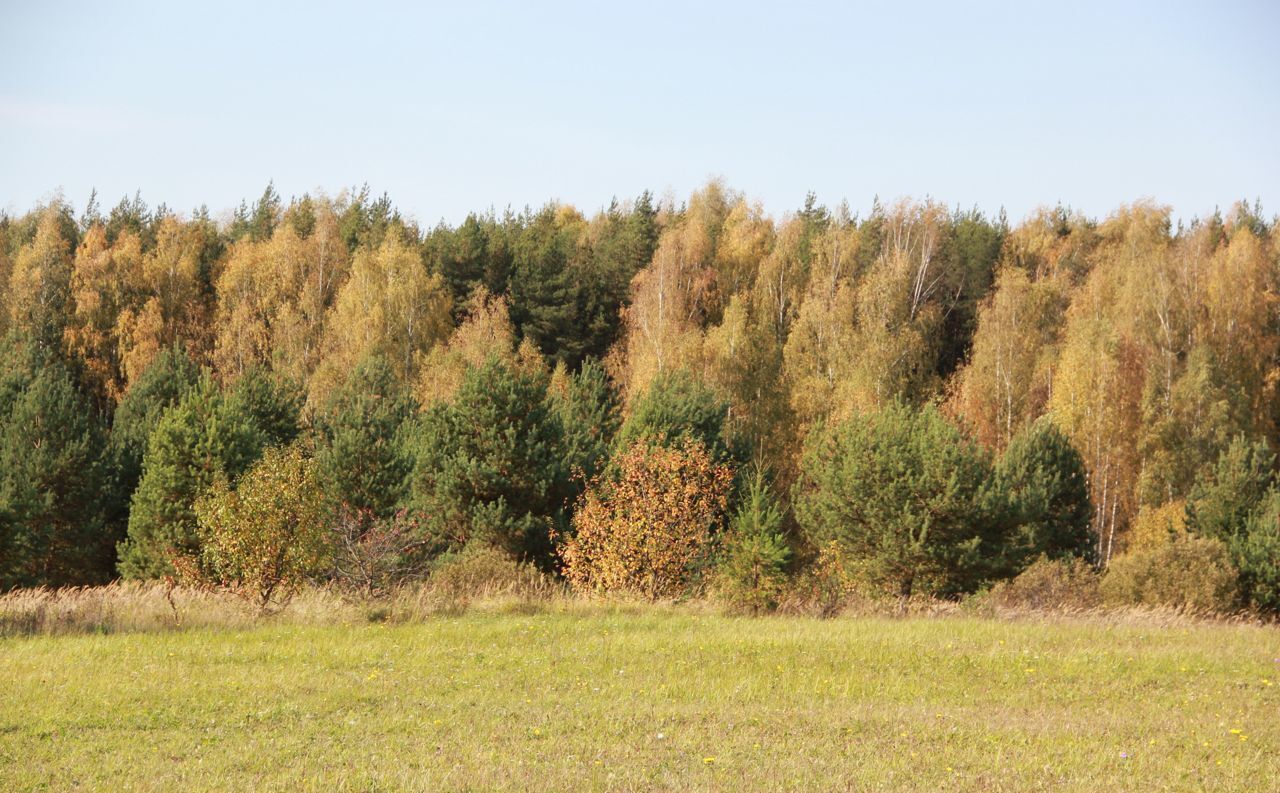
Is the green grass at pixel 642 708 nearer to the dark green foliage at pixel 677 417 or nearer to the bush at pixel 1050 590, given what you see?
the bush at pixel 1050 590

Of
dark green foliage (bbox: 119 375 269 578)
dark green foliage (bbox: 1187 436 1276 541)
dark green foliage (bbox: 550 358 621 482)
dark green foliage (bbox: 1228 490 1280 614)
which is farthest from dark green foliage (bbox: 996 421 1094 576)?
dark green foliage (bbox: 119 375 269 578)

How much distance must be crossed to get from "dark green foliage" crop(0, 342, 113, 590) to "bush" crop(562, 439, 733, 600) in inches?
788

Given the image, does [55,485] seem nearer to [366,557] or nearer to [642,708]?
[366,557]

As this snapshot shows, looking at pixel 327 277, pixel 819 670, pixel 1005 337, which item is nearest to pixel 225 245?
pixel 327 277

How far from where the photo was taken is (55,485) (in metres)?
40.4

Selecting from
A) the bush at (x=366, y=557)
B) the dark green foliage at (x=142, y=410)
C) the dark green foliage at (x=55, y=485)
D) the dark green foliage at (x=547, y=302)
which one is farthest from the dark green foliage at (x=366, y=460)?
the dark green foliage at (x=547, y=302)

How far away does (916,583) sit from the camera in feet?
121

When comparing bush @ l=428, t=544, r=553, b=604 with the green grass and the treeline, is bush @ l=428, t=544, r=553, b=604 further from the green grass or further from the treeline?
the green grass

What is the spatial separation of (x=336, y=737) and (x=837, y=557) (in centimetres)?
2888

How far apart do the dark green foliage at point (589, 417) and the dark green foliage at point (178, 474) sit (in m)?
11.3

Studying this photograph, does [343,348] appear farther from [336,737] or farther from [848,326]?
[336,737]

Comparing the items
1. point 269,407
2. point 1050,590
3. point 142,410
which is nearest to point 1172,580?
point 1050,590

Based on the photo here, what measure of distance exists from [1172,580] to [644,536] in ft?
45.4

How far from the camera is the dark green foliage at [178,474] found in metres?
A: 36.1
